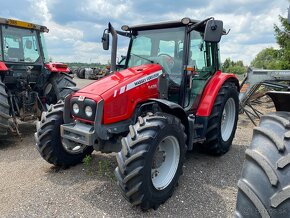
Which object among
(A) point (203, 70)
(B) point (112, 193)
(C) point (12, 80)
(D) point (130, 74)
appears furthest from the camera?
(C) point (12, 80)

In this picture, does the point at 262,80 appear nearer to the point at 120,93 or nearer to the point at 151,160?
the point at 120,93

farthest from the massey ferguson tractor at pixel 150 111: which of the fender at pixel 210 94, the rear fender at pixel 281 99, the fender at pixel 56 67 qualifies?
the fender at pixel 56 67

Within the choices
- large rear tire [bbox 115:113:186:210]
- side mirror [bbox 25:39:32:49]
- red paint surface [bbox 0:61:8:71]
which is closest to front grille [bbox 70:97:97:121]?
large rear tire [bbox 115:113:186:210]

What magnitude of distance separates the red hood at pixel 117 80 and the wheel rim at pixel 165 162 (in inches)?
36.6

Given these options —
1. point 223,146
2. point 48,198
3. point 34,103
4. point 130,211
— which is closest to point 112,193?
point 130,211

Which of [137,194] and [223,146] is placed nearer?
[137,194]

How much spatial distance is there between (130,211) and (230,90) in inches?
109

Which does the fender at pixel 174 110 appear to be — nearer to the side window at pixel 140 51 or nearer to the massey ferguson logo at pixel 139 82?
the massey ferguson logo at pixel 139 82

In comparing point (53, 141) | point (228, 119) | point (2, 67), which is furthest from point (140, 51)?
point (2, 67)

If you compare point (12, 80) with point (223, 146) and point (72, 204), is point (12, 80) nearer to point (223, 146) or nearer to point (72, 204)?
point (72, 204)

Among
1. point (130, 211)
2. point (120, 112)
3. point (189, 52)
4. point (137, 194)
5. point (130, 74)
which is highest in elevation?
point (189, 52)

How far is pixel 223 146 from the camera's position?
4875mm

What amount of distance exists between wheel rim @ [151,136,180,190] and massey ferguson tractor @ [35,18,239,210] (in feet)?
0.04

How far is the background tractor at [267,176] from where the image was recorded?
1574mm
